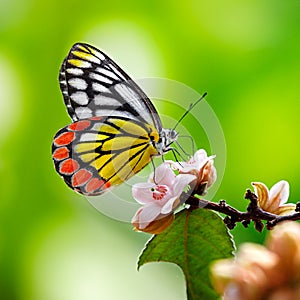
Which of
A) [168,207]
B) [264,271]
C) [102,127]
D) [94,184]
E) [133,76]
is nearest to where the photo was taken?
[264,271]

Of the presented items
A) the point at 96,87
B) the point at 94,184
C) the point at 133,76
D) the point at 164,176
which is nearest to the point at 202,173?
the point at 164,176

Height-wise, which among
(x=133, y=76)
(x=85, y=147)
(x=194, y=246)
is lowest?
(x=194, y=246)

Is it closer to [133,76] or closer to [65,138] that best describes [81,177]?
[65,138]

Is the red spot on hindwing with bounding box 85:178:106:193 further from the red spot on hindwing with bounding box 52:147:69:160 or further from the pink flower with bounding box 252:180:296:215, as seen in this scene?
the pink flower with bounding box 252:180:296:215

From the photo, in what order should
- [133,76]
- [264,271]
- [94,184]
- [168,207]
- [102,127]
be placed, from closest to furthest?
[264,271]
[168,207]
[94,184]
[102,127]
[133,76]

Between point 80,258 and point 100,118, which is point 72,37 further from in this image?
point 100,118

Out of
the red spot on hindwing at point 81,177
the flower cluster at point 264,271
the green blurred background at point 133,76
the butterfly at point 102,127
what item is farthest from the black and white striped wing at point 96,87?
the green blurred background at point 133,76

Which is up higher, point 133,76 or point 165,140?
point 133,76
